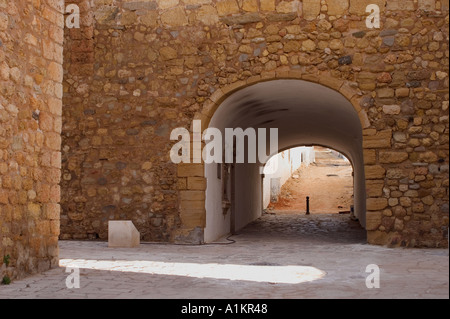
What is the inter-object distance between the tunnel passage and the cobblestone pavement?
1.74 m

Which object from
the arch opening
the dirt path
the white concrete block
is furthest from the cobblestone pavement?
the dirt path

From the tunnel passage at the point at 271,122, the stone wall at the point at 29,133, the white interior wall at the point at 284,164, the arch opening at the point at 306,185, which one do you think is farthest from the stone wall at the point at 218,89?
the white interior wall at the point at 284,164

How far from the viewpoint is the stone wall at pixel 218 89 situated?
827cm

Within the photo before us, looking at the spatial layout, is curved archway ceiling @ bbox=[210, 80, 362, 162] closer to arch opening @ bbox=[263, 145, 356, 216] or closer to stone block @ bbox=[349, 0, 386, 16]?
stone block @ bbox=[349, 0, 386, 16]

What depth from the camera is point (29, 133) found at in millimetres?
5473

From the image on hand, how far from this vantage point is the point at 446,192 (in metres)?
8.16

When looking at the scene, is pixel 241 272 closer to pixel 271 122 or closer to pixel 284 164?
pixel 271 122

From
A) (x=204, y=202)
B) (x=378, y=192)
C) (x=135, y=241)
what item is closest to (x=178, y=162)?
(x=204, y=202)

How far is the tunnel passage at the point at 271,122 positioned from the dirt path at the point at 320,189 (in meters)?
7.24

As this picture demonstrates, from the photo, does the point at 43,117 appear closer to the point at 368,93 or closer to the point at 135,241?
the point at 135,241

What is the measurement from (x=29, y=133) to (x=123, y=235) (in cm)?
321

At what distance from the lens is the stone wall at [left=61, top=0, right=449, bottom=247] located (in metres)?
8.27

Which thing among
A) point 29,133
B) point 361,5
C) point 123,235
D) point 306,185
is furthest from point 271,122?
point 306,185

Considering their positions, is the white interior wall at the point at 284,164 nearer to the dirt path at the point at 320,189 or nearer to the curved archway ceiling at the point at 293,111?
the dirt path at the point at 320,189
